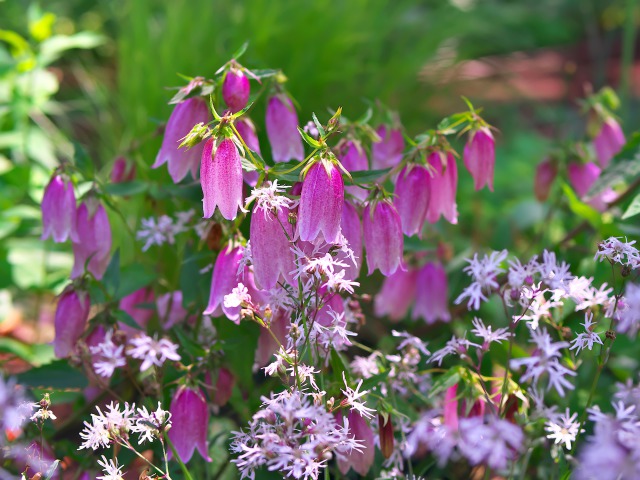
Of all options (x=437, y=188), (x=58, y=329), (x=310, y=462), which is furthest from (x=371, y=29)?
(x=310, y=462)

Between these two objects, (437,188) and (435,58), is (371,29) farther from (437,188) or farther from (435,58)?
(437,188)

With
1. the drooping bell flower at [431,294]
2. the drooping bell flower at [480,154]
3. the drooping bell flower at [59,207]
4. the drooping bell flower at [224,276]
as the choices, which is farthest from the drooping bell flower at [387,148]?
the drooping bell flower at [59,207]

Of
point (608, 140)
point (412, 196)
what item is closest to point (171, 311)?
point (412, 196)

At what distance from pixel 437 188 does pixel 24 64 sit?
3.33 feet

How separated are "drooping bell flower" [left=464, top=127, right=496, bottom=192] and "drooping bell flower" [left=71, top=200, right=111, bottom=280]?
516mm

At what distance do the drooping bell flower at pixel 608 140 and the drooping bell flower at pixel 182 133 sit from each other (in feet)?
2.88

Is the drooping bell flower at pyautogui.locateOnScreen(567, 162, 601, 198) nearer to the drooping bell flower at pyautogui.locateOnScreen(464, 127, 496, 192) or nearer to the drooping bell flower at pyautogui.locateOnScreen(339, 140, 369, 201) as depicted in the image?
the drooping bell flower at pyautogui.locateOnScreen(464, 127, 496, 192)

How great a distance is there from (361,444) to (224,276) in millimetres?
251

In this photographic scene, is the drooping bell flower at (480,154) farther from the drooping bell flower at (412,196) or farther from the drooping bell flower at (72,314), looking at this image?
the drooping bell flower at (72,314)

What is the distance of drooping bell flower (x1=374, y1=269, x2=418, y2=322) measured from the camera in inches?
52.4

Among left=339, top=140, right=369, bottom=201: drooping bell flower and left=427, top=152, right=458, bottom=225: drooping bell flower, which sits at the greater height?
left=339, top=140, right=369, bottom=201: drooping bell flower

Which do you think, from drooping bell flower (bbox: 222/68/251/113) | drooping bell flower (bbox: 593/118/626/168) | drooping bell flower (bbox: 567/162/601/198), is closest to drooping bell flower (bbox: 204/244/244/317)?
drooping bell flower (bbox: 222/68/251/113)

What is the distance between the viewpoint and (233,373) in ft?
3.25

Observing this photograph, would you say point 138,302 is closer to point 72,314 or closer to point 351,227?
point 72,314
